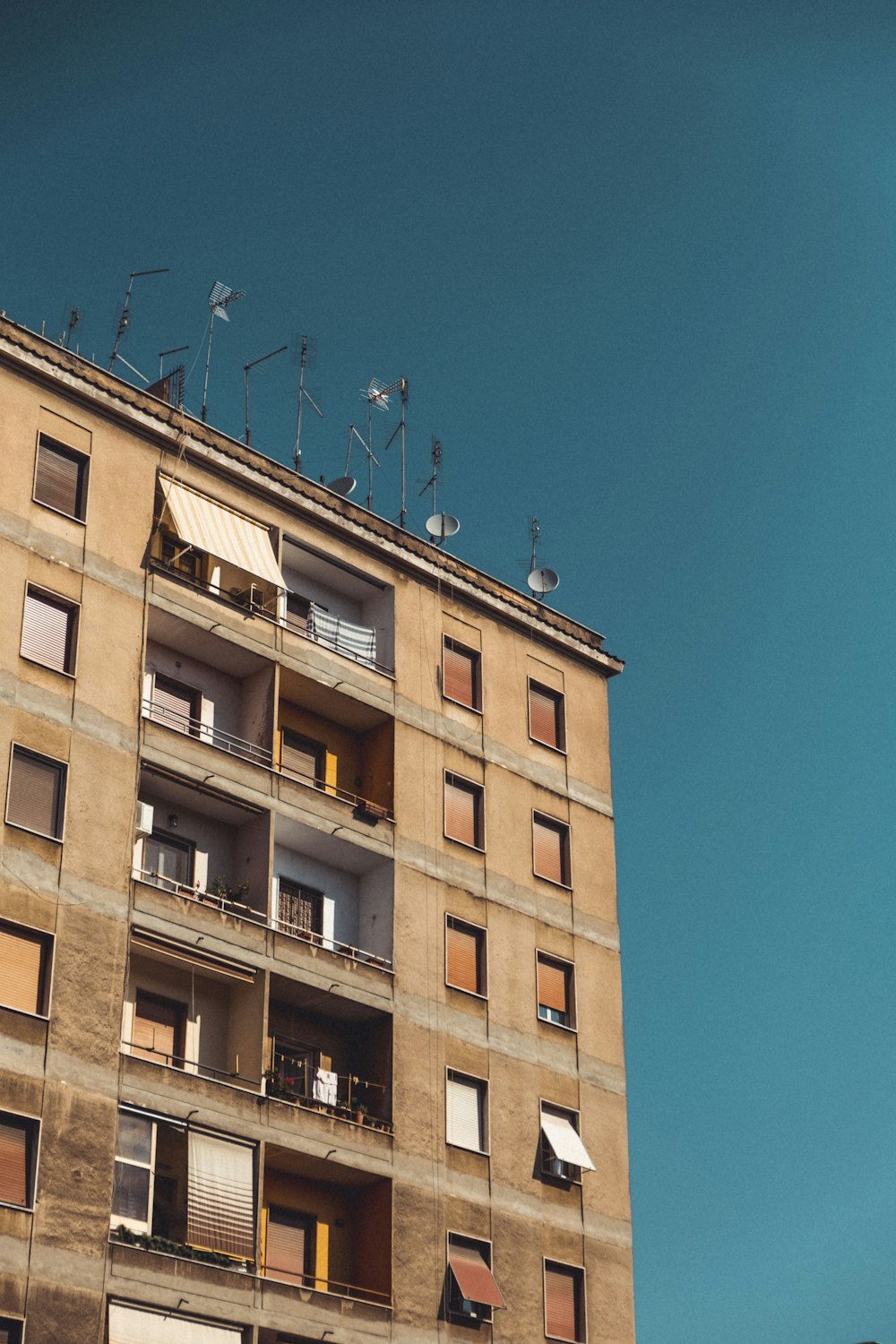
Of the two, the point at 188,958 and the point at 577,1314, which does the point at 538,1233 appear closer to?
the point at 577,1314

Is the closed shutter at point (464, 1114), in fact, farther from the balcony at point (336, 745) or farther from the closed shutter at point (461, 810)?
the balcony at point (336, 745)

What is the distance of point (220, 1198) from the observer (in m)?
37.9

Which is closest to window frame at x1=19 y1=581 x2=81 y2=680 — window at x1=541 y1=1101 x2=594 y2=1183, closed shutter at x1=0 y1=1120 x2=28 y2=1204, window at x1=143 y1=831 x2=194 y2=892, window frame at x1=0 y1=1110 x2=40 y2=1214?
window at x1=143 y1=831 x2=194 y2=892

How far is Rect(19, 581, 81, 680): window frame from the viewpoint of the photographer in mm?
38966

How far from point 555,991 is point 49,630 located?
554 inches

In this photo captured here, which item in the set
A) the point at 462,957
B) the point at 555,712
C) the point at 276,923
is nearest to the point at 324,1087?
the point at 276,923

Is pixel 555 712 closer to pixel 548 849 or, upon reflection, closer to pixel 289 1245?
pixel 548 849

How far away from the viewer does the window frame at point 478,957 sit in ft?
144

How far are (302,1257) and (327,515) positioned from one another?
1582cm

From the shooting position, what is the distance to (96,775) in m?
38.9

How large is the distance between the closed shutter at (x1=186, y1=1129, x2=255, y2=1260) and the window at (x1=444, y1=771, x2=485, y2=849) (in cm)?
981

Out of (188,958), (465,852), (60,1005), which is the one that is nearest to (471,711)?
(465,852)

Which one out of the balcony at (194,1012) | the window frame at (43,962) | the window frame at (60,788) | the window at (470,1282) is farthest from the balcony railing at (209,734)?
the window at (470,1282)

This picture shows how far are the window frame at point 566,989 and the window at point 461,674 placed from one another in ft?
19.1
